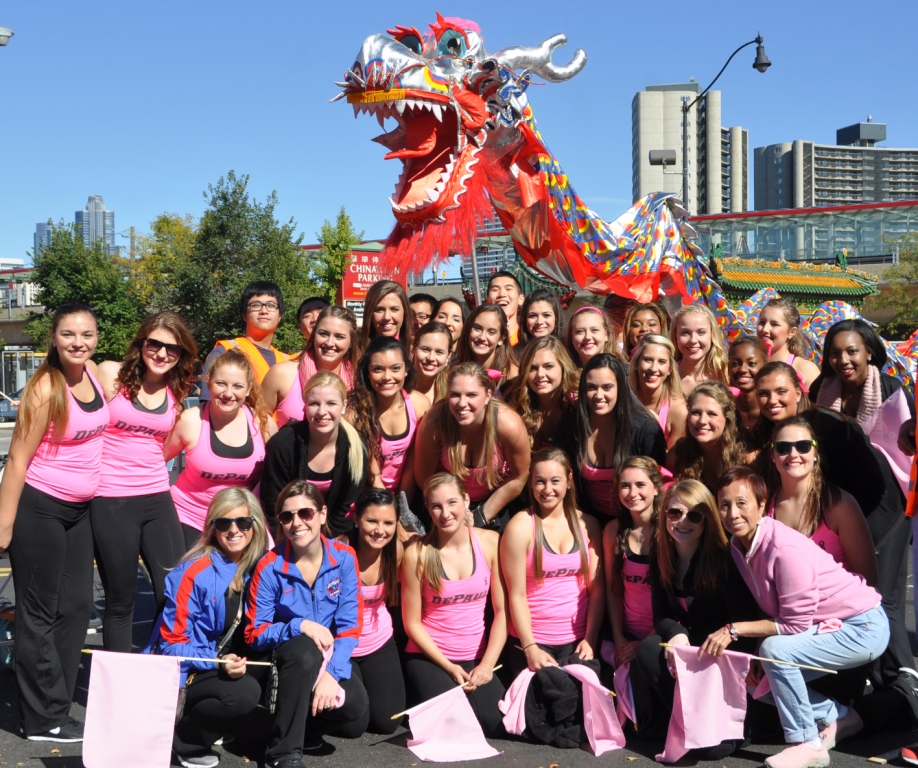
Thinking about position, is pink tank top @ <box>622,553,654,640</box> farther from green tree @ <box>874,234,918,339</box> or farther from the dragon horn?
green tree @ <box>874,234,918,339</box>

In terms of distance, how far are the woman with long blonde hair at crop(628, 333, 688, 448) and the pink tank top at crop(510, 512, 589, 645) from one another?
2.89 ft

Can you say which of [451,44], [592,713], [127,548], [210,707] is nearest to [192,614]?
[210,707]

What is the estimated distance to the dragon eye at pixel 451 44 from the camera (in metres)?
6.21

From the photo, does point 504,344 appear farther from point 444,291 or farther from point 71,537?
point 444,291

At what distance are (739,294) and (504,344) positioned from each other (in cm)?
1729

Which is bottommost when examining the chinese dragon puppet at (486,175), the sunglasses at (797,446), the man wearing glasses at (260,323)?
the sunglasses at (797,446)

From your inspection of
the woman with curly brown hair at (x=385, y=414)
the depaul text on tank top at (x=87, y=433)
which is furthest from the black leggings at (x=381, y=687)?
the depaul text on tank top at (x=87, y=433)

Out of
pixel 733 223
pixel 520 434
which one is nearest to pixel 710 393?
pixel 520 434

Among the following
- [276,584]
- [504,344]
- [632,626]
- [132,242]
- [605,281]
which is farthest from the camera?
[132,242]

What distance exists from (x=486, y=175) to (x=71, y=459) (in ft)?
11.1

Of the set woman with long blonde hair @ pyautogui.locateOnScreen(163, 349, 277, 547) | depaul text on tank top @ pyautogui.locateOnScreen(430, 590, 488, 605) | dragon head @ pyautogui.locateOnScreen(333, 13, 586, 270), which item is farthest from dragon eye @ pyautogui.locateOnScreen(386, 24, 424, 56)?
depaul text on tank top @ pyautogui.locateOnScreen(430, 590, 488, 605)

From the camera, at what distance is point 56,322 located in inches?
156

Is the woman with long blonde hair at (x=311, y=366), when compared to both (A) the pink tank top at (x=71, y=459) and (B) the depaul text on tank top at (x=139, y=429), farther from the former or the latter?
(A) the pink tank top at (x=71, y=459)

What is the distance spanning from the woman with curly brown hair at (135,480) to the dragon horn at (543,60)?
3267 mm
